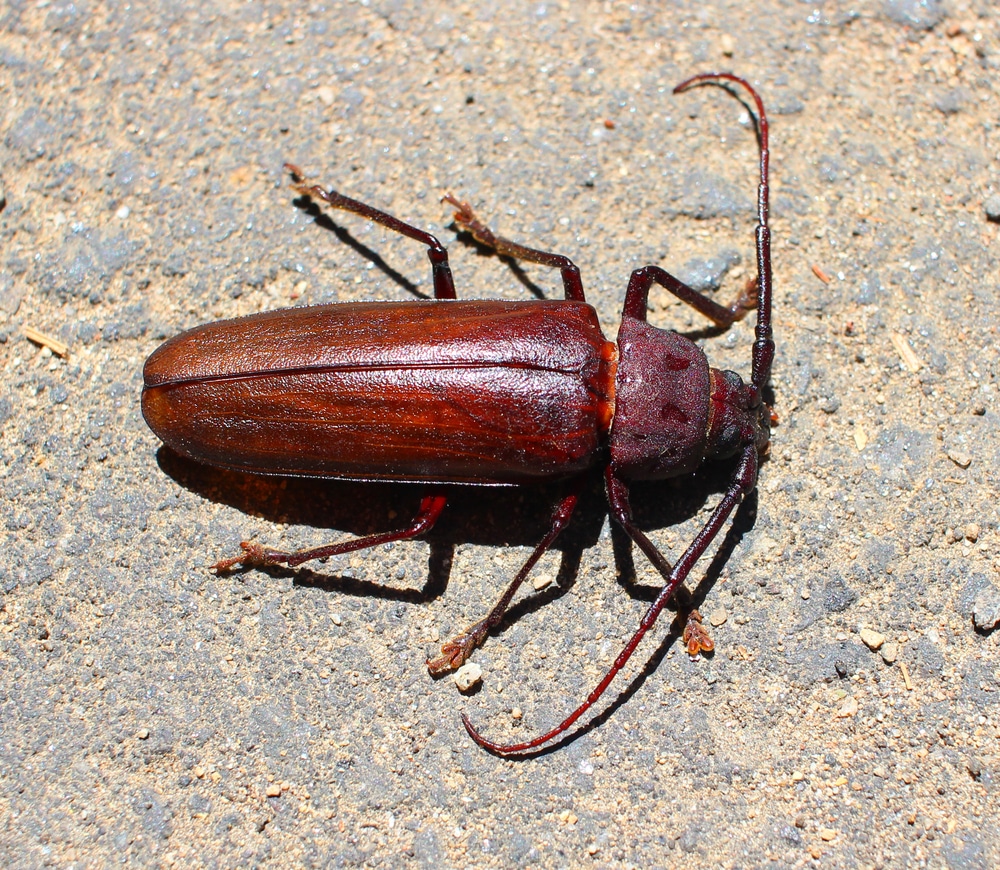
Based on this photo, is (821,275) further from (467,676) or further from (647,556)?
(467,676)

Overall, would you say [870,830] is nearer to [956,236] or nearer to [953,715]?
[953,715]

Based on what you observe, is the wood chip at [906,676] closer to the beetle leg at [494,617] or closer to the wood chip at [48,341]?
the beetle leg at [494,617]

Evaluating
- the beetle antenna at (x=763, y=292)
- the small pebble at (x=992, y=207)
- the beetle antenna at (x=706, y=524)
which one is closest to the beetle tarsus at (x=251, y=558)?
the beetle antenna at (x=706, y=524)

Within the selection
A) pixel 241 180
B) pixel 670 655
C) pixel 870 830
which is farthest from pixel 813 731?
pixel 241 180

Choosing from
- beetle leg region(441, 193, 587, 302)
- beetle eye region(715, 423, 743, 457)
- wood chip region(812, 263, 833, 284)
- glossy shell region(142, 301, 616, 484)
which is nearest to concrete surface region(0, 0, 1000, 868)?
wood chip region(812, 263, 833, 284)

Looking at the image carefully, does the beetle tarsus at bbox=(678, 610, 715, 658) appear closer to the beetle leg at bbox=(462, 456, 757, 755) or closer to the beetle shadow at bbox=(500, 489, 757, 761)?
the beetle shadow at bbox=(500, 489, 757, 761)
